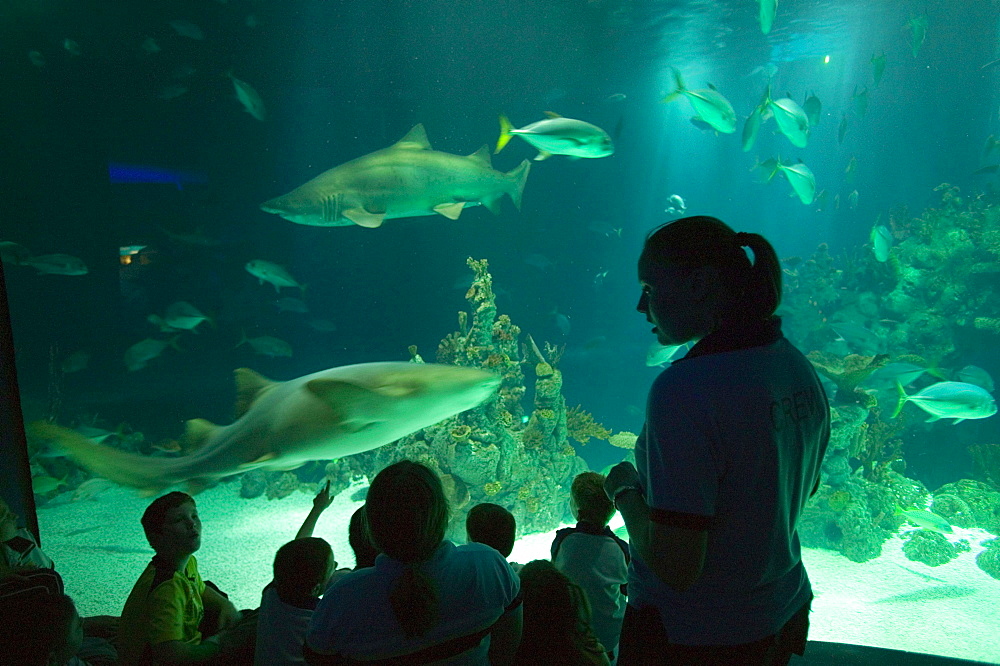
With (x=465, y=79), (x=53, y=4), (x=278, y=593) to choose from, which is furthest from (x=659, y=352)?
(x=53, y=4)

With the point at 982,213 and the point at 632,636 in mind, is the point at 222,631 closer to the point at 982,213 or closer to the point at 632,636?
the point at 632,636

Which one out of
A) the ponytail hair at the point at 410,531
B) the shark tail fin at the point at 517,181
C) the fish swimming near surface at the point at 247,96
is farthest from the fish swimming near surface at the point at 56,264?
the ponytail hair at the point at 410,531

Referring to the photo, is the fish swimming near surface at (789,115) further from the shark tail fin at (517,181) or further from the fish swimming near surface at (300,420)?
the fish swimming near surface at (300,420)

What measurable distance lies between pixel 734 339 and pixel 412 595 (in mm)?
935

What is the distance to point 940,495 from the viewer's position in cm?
845

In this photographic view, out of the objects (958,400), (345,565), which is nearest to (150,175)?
(345,565)

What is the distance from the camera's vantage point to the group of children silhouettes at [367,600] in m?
1.31

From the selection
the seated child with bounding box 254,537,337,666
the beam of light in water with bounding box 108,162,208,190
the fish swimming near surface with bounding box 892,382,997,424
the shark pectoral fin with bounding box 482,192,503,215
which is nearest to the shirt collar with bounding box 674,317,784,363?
the seated child with bounding box 254,537,337,666

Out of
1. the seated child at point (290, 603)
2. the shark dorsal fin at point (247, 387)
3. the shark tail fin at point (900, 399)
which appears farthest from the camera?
the shark tail fin at point (900, 399)

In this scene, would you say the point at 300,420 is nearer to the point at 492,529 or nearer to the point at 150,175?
the point at 492,529

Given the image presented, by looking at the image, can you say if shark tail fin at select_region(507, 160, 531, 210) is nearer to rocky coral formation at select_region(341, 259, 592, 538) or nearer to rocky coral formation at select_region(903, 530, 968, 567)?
rocky coral formation at select_region(341, 259, 592, 538)

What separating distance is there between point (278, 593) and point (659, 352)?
8.02m

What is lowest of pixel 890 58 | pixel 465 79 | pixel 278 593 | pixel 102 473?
pixel 278 593

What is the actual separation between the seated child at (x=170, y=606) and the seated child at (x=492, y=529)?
1106mm
